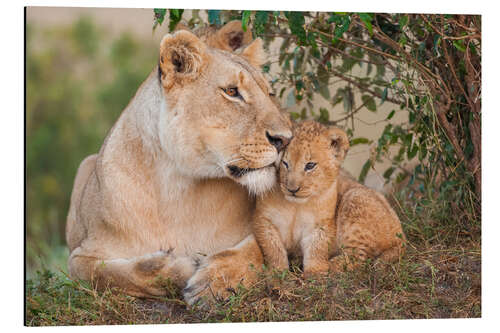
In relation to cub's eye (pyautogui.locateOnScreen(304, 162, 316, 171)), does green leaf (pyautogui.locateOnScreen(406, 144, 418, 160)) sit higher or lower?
higher

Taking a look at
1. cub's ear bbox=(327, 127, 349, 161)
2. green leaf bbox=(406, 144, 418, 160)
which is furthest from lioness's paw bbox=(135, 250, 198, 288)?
green leaf bbox=(406, 144, 418, 160)

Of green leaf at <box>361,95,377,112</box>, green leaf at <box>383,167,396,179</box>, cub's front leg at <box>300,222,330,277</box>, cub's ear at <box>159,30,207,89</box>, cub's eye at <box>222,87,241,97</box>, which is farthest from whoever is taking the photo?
green leaf at <box>383,167,396,179</box>

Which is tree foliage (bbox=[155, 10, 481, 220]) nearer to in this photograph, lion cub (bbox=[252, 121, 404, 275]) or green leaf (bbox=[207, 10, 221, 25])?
green leaf (bbox=[207, 10, 221, 25])

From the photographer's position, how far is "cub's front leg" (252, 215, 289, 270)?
11.1ft

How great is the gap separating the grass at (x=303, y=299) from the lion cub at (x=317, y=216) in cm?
8

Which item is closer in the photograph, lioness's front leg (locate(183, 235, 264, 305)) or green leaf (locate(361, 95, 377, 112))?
lioness's front leg (locate(183, 235, 264, 305))

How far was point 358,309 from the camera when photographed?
324 cm

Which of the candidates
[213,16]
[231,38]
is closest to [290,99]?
[231,38]

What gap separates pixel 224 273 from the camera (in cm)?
325

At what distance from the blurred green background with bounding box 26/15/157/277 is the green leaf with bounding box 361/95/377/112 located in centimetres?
125

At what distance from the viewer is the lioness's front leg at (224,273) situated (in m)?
3.19

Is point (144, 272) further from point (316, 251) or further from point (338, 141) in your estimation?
point (338, 141)
